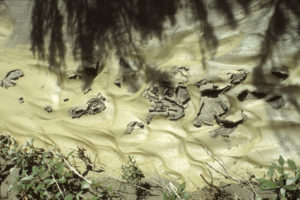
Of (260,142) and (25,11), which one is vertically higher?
(25,11)

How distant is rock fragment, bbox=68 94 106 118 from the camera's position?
2645 mm

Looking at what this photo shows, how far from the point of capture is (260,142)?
2.12 meters

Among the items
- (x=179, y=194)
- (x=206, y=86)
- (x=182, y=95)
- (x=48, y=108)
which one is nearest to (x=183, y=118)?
(x=182, y=95)

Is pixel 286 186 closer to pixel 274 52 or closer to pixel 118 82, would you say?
pixel 274 52

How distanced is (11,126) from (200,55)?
2.17 meters

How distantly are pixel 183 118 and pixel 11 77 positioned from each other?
2190 millimetres

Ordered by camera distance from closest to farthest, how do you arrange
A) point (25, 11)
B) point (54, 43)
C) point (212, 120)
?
point (212, 120) → point (54, 43) → point (25, 11)

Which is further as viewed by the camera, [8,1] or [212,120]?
[8,1]

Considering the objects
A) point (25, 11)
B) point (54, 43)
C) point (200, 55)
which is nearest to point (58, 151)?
point (54, 43)

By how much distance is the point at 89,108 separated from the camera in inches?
105

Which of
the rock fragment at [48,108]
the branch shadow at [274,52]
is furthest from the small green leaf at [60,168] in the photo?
the branch shadow at [274,52]

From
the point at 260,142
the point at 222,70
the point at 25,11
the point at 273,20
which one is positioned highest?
the point at 25,11

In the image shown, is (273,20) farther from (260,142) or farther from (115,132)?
(115,132)

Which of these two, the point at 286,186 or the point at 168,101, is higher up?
the point at 168,101
